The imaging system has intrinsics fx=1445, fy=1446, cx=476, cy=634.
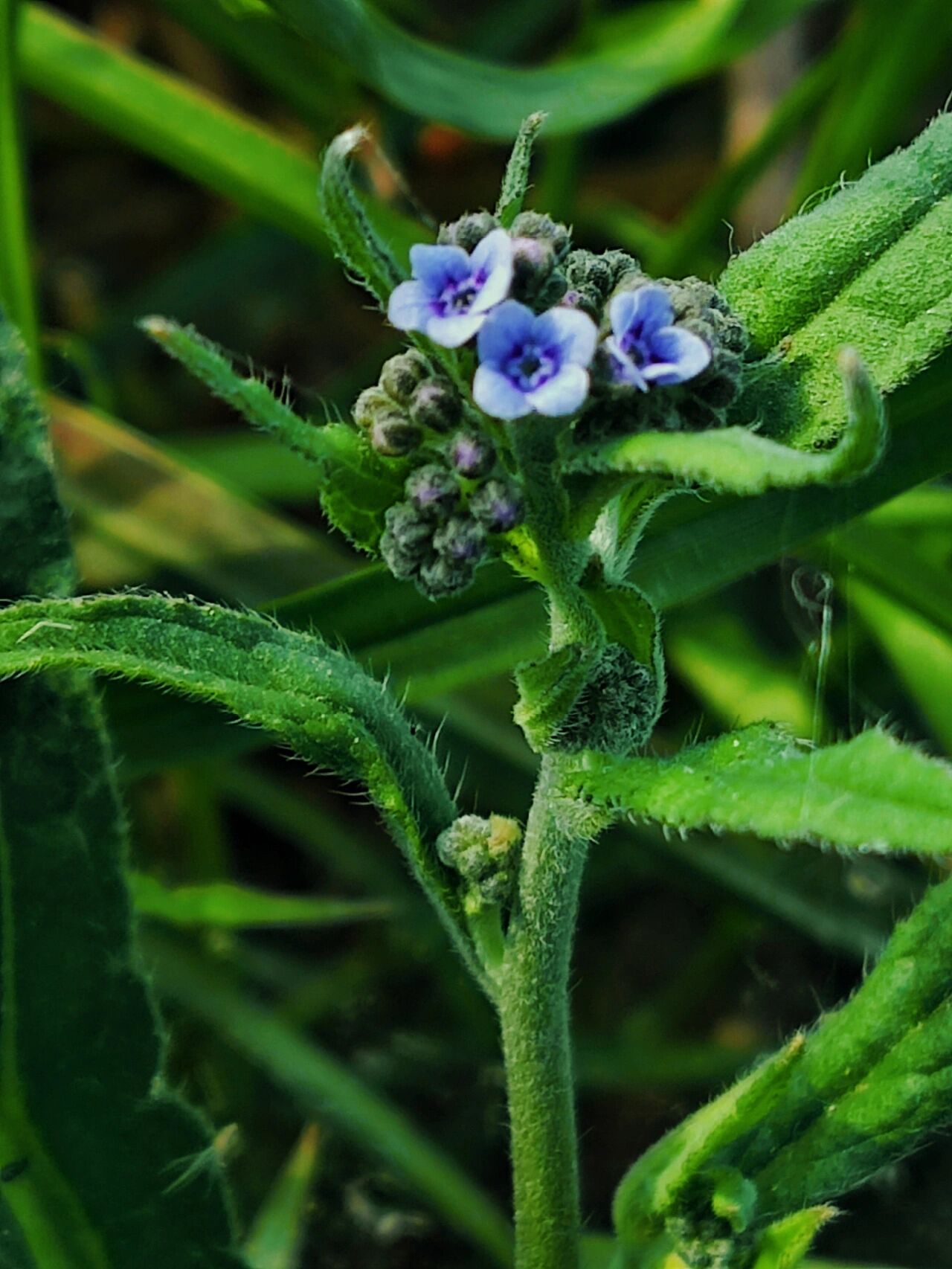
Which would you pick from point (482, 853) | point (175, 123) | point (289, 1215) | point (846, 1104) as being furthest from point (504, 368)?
point (175, 123)

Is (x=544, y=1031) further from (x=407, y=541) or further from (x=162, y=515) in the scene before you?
(x=162, y=515)

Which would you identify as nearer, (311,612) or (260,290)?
(311,612)

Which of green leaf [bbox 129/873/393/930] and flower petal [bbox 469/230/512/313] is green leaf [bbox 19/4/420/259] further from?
flower petal [bbox 469/230/512/313]

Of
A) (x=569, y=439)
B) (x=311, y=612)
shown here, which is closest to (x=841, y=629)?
(x=311, y=612)

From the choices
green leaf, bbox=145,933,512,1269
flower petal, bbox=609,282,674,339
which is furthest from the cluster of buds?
green leaf, bbox=145,933,512,1269

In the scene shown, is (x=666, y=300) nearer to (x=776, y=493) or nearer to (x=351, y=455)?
(x=351, y=455)

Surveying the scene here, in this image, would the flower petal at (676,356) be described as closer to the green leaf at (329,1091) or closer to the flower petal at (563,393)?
the flower petal at (563,393)

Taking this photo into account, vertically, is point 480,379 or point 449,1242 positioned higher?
point 480,379
